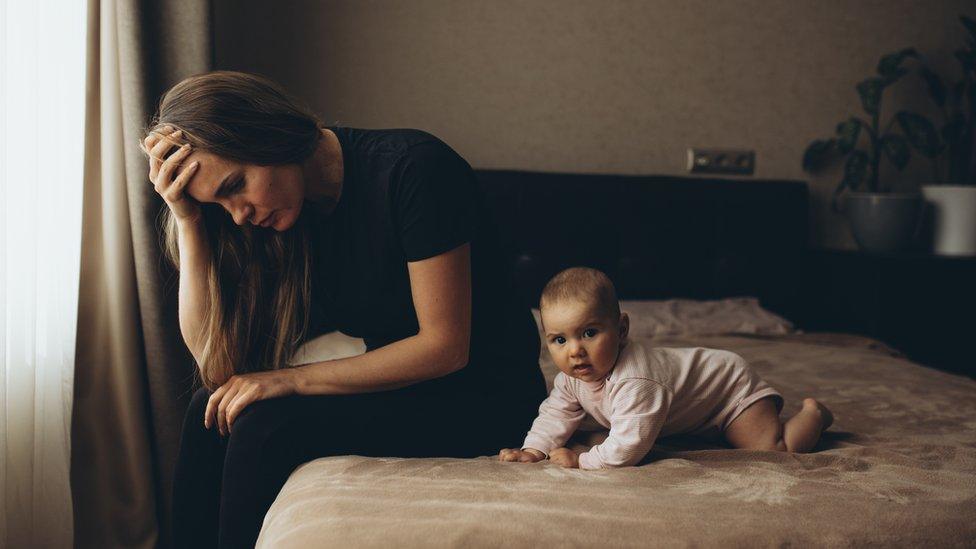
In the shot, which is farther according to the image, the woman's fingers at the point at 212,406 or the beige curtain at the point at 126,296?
the beige curtain at the point at 126,296

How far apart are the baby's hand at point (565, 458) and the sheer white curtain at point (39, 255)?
116cm

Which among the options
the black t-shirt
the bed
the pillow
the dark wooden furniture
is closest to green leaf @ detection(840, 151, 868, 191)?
the dark wooden furniture

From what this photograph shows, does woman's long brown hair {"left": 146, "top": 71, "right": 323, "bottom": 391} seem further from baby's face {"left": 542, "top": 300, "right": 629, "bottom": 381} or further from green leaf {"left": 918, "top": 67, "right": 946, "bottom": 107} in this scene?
green leaf {"left": 918, "top": 67, "right": 946, "bottom": 107}

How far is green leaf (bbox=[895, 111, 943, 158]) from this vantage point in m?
2.87

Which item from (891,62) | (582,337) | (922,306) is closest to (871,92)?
(891,62)

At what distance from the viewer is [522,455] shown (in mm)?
1276

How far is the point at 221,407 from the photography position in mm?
1233

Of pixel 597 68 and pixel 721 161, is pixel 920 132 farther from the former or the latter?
pixel 597 68

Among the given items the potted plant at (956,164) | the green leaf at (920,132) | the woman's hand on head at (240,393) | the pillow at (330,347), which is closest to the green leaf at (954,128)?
the potted plant at (956,164)

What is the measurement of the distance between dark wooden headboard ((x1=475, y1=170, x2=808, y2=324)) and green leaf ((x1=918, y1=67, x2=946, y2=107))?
0.69 m

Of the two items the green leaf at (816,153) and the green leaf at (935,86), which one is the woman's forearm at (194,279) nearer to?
the green leaf at (816,153)

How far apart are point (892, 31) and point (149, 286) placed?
Answer: 2.79 meters

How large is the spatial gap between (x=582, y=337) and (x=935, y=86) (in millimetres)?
2471

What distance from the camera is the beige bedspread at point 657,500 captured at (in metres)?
0.96
